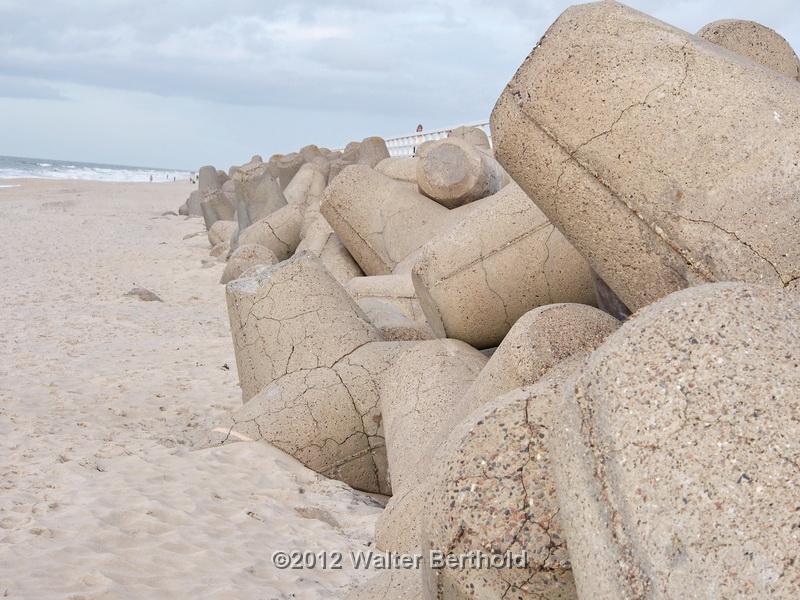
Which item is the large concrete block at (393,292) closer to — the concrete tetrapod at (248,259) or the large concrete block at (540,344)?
the large concrete block at (540,344)

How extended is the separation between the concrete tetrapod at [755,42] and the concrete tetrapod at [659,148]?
2.65 feet

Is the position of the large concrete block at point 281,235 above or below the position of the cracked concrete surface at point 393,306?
above

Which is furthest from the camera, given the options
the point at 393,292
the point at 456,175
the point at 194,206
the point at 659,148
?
the point at 194,206

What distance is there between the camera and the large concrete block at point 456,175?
289 inches

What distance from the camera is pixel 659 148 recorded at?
265 centimetres

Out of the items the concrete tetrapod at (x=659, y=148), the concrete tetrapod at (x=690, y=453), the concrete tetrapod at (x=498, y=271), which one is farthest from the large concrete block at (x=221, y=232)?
the concrete tetrapod at (x=690, y=453)

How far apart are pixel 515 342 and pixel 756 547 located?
1632 mm

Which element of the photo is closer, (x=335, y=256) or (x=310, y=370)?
(x=310, y=370)

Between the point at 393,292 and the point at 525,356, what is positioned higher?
the point at 525,356

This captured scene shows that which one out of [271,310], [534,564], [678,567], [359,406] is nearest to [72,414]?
[271,310]

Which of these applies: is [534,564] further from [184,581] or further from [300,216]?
[300,216]

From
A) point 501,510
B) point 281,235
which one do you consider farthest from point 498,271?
point 281,235

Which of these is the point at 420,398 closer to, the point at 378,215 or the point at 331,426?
the point at 331,426

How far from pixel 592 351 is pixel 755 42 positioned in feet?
6.06
